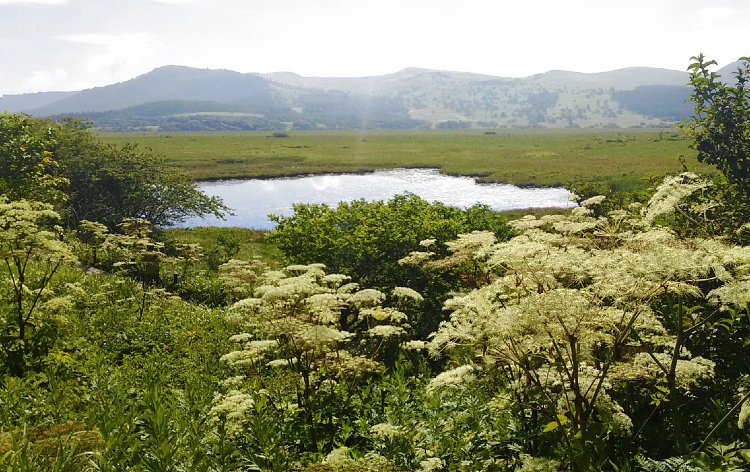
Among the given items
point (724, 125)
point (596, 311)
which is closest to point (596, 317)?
point (596, 311)

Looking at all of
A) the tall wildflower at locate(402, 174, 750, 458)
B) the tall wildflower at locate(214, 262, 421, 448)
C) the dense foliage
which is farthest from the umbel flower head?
the dense foliage

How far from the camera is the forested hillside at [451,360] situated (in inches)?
174

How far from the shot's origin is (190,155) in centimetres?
10169

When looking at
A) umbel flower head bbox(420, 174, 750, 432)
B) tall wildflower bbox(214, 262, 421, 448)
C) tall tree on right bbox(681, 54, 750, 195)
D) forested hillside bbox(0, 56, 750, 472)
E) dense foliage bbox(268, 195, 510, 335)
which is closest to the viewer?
umbel flower head bbox(420, 174, 750, 432)

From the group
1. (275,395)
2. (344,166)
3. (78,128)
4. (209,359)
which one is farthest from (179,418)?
(344,166)

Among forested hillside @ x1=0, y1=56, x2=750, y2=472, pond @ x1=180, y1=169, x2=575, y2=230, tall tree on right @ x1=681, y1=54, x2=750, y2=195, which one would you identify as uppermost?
tall tree on right @ x1=681, y1=54, x2=750, y2=195

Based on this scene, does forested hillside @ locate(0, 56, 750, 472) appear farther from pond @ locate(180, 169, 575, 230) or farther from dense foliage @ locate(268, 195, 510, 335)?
pond @ locate(180, 169, 575, 230)

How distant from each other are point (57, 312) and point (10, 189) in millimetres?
7468

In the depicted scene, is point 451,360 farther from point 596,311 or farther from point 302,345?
point 596,311

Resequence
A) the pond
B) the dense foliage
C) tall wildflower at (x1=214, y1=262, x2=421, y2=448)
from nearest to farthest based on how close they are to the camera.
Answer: tall wildflower at (x1=214, y1=262, x2=421, y2=448)
the dense foliage
the pond

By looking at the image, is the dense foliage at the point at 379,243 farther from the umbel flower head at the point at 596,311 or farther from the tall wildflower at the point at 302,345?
the umbel flower head at the point at 596,311

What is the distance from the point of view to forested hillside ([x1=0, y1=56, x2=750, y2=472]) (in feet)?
14.5

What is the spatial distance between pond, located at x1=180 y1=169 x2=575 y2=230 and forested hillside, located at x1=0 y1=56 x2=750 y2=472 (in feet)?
102

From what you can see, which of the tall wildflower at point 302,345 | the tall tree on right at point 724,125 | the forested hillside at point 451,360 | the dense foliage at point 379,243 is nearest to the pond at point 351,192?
the dense foliage at point 379,243
